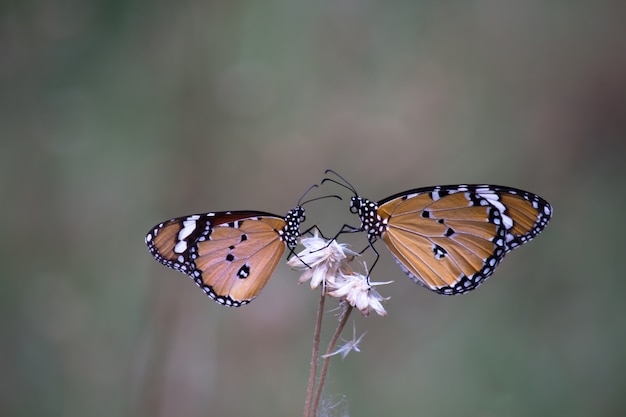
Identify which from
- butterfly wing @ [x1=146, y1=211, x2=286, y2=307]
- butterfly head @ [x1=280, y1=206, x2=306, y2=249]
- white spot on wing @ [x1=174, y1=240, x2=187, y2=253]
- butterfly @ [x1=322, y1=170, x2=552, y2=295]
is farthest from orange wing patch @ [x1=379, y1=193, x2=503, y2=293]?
white spot on wing @ [x1=174, y1=240, x2=187, y2=253]

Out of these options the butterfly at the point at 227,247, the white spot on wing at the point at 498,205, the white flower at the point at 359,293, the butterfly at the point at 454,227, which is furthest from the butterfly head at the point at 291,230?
the white spot on wing at the point at 498,205

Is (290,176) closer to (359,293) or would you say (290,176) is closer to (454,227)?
(454,227)

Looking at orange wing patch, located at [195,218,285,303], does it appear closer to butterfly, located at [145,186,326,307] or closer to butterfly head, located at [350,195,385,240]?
butterfly, located at [145,186,326,307]

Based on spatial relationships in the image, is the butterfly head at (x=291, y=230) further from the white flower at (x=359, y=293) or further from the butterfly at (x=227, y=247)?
the white flower at (x=359, y=293)

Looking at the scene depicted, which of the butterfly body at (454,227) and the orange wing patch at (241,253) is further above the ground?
the butterfly body at (454,227)

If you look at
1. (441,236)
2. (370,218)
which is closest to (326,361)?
(370,218)
